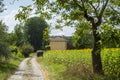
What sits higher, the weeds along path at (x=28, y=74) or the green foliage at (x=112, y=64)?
the green foliage at (x=112, y=64)

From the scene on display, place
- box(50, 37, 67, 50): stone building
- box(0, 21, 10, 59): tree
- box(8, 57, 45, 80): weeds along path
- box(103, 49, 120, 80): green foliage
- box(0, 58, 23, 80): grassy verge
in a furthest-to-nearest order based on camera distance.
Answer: box(50, 37, 67, 50): stone building < box(0, 21, 10, 59): tree < box(0, 58, 23, 80): grassy verge < box(8, 57, 45, 80): weeds along path < box(103, 49, 120, 80): green foliage

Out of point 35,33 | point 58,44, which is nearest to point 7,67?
point 58,44

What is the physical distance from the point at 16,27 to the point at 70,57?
70.6 metres

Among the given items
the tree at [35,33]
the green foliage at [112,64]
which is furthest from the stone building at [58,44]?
the green foliage at [112,64]

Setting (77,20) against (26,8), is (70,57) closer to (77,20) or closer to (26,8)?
(77,20)

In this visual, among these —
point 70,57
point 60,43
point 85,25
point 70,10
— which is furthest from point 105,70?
point 60,43

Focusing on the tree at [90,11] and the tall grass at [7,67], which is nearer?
the tree at [90,11]

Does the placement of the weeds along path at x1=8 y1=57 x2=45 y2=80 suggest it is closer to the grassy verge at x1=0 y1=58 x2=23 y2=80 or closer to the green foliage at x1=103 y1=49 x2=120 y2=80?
the grassy verge at x1=0 y1=58 x2=23 y2=80

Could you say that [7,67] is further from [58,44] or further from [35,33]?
[35,33]

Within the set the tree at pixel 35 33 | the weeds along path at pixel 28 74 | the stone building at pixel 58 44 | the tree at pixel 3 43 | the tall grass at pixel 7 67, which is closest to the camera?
the weeds along path at pixel 28 74

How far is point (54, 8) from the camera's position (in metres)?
22.1

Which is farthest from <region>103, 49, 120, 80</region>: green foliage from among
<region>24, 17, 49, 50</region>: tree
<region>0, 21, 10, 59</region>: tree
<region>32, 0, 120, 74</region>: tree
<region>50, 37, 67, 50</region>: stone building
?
<region>24, 17, 49, 50</region>: tree

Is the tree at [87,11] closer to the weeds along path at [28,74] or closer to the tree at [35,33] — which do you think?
the weeds along path at [28,74]

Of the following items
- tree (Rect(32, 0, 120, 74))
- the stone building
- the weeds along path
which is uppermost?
tree (Rect(32, 0, 120, 74))
